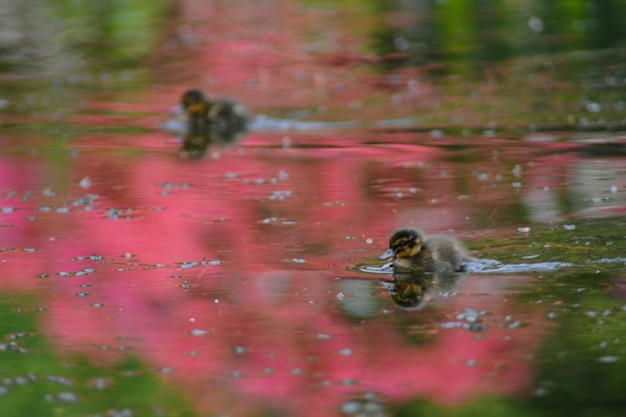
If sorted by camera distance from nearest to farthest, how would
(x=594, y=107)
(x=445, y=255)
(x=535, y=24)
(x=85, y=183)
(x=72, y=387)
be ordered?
1. (x=72, y=387)
2. (x=445, y=255)
3. (x=85, y=183)
4. (x=594, y=107)
5. (x=535, y=24)

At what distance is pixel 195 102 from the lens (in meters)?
11.8

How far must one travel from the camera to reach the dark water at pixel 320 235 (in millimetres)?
4492

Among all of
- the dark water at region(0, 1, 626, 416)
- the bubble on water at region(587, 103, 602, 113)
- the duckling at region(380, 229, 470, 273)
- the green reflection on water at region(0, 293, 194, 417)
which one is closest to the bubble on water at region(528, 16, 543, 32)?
the dark water at region(0, 1, 626, 416)

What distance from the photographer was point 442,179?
333 inches

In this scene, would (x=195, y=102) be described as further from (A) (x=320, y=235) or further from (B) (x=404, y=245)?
(B) (x=404, y=245)

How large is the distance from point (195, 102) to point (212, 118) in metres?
0.22

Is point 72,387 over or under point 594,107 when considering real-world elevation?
under

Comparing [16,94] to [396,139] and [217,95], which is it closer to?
[217,95]

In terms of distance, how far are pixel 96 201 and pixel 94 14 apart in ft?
41.5

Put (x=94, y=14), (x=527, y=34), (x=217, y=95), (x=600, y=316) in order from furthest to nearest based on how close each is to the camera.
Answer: (x=94, y=14) < (x=527, y=34) < (x=217, y=95) < (x=600, y=316)

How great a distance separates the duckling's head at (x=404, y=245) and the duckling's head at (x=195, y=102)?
5993 millimetres

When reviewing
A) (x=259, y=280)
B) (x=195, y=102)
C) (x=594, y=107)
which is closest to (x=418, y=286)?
(x=259, y=280)

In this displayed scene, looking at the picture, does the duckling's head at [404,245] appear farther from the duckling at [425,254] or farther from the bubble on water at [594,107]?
the bubble on water at [594,107]

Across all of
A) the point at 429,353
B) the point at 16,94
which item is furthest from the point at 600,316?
the point at 16,94
